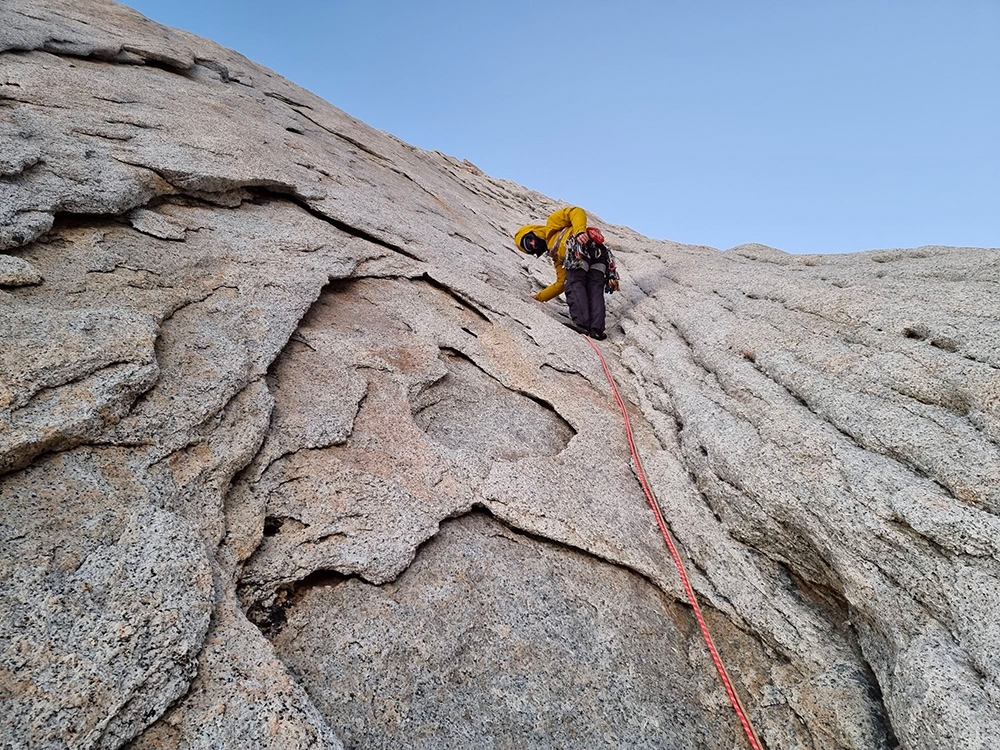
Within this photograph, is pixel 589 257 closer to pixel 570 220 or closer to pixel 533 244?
pixel 570 220

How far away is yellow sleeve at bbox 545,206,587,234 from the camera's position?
37.3 ft

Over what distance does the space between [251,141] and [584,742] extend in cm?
970

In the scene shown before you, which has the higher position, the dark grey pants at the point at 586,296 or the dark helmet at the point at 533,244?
the dark helmet at the point at 533,244

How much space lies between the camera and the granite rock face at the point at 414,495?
2949 mm

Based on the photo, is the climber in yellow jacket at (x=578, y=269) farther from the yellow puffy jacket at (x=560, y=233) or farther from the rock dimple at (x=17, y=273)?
the rock dimple at (x=17, y=273)

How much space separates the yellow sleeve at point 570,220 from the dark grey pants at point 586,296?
101 cm

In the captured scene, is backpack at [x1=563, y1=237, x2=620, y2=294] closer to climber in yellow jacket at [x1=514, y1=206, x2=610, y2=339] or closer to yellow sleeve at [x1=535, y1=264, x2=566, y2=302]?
climber in yellow jacket at [x1=514, y1=206, x2=610, y2=339]

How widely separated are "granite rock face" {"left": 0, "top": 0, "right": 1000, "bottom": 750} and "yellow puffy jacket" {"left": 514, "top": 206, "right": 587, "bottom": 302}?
3.62m

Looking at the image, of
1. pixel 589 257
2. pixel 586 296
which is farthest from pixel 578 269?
pixel 586 296

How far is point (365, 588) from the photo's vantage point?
3.96 m

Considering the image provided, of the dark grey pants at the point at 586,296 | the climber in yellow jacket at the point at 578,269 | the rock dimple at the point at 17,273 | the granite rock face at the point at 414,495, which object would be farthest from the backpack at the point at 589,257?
the rock dimple at the point at 17,273

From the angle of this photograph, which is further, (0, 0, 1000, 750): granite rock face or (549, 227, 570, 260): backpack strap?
(549, 227, 570, 260): backpack strap

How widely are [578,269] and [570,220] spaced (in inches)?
64.0

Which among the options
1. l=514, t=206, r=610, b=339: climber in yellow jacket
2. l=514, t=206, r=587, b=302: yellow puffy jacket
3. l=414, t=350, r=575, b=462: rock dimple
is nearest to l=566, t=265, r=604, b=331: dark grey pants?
l=514, t=206, r=610, b=339: climber in yellow jacket
